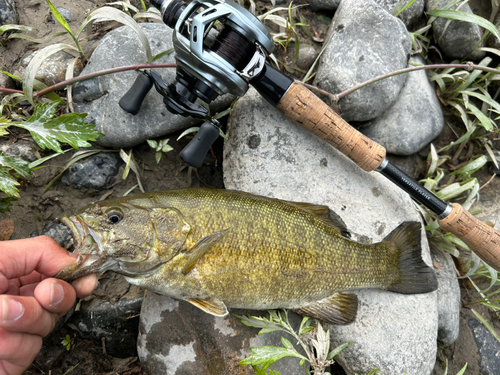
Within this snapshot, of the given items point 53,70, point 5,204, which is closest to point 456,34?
point 53,70

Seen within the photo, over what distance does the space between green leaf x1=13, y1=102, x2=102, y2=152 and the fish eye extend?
0.76 metres

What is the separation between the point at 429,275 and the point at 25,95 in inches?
162

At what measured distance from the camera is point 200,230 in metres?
2.70

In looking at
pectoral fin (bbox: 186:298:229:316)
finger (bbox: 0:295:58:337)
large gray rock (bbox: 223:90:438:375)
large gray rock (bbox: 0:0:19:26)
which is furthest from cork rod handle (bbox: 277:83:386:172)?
large gray rock (bbox: 0:0:19:26)

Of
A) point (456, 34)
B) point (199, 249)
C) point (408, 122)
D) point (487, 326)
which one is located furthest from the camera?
point (456, 34)

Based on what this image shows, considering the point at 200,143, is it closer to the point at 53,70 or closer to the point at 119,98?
the point at 119,98

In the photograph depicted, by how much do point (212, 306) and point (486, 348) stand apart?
3.24 meters

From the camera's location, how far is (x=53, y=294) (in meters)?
2.32

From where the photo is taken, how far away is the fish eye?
8.32 feet

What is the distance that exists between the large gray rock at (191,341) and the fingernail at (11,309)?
3.87 ft

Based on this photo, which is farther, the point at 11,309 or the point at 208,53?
the point at 208,53

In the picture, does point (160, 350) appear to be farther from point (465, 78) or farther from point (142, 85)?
point (465, 78)

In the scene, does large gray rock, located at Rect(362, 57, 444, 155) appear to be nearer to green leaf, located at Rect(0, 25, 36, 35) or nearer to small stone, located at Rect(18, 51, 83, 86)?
small stone, located at Rect(18, 51, 83, 86)

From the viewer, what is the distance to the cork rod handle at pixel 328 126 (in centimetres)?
323
